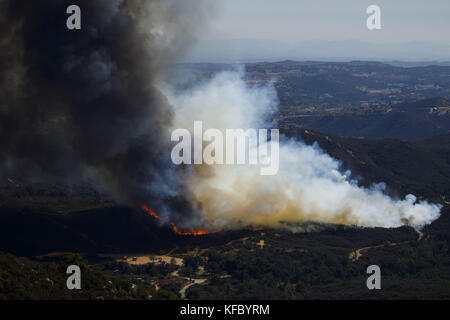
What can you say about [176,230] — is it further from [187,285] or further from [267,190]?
[187,285]

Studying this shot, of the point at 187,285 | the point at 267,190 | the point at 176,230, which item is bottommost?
the point at 187,285

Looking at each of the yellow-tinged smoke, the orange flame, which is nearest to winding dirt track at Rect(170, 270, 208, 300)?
the orange flame

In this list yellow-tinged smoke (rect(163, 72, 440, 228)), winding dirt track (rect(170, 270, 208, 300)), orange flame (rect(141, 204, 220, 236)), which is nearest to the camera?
winding dirt track (rect(170, 270, 208, 300))

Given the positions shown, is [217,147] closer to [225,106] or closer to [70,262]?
[225,106]

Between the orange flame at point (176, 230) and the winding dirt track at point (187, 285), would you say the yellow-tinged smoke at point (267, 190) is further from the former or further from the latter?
the winding dirt track at point (187, 285)

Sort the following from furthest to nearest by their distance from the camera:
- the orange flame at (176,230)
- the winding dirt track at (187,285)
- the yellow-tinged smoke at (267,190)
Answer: the yellow-tinged smoke at (267,190), the orange flame at (176,230), the winding dirt track at (187,285)

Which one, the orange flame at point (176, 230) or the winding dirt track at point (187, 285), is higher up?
the orange flame at point (176, 230)

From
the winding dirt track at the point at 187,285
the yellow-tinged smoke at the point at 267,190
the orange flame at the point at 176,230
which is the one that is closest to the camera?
the winding dirt track at the point at 187,285

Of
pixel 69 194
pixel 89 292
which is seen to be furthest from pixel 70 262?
pixel 69 194

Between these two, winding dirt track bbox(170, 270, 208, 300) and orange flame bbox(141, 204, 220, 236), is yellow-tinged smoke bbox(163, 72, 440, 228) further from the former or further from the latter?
winding dirt track bbox(170, 270, 208, 300)

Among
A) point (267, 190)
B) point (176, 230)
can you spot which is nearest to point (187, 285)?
point (176, 230)

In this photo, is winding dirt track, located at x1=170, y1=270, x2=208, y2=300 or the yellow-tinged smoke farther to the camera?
the yellow-tinged smoke

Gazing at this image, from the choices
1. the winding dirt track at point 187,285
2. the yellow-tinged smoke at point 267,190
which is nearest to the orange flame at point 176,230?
the yellow-tinged smoke at point 267,190
